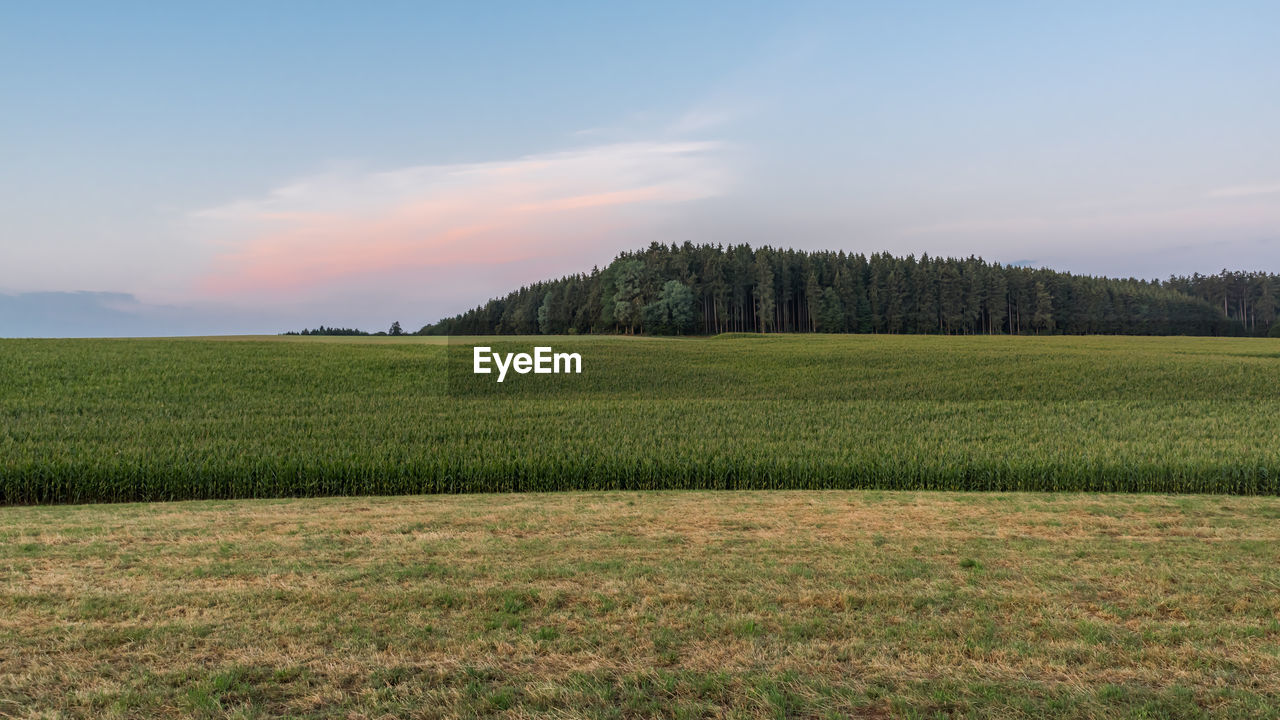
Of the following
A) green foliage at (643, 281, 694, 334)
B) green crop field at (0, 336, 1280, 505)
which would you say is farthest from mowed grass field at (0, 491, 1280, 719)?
green foliage at (643, 281, 694, 334)

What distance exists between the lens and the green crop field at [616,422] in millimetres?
15953

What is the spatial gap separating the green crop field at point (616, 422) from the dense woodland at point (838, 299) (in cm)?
4646

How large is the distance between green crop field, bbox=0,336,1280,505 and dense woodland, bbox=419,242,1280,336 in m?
46.5

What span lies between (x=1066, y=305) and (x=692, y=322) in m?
61.0

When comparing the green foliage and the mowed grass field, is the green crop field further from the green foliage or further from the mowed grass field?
the green foliage

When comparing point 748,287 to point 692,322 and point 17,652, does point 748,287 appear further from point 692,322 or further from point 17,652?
point 17,652

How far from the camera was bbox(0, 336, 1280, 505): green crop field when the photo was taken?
52.3 feet

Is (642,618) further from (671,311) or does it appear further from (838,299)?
(838,299)

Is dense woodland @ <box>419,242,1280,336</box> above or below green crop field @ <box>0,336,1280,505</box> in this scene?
→ above

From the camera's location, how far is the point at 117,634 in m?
6.00

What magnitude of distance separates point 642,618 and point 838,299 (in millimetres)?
94721

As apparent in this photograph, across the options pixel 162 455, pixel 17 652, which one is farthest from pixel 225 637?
pixel 162 455

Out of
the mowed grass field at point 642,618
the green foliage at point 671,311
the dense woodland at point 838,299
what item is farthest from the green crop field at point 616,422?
the dense woodland at point 838,299

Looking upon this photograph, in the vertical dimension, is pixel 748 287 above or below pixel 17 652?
above
